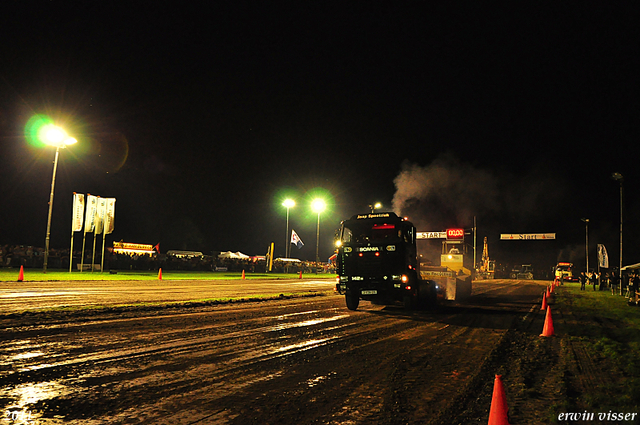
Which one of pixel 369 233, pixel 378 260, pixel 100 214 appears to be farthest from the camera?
pixel 100 214

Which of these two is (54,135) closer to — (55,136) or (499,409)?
(55,136)

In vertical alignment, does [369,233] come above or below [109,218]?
below

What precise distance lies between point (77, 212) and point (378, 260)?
96.8ft

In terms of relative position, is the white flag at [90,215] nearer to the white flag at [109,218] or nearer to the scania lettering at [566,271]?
the white flag at [109,218]

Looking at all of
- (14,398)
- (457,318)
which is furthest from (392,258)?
(14,398)

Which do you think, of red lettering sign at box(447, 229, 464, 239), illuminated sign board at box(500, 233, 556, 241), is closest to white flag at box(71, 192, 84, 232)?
red lettering sign at box(447, 229, 464, 239)

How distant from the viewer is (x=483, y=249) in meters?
71.6

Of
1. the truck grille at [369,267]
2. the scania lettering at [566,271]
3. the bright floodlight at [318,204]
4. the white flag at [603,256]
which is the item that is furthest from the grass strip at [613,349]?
the scania lettering at [566,271]

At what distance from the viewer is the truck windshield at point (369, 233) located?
15.6 m

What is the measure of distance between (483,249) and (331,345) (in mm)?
67502

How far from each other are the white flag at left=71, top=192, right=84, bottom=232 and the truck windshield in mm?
28039

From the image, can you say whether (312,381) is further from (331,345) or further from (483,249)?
(483,249)

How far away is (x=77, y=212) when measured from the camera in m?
36.1

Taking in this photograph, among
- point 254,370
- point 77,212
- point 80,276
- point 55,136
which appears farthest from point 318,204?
point 254,370
